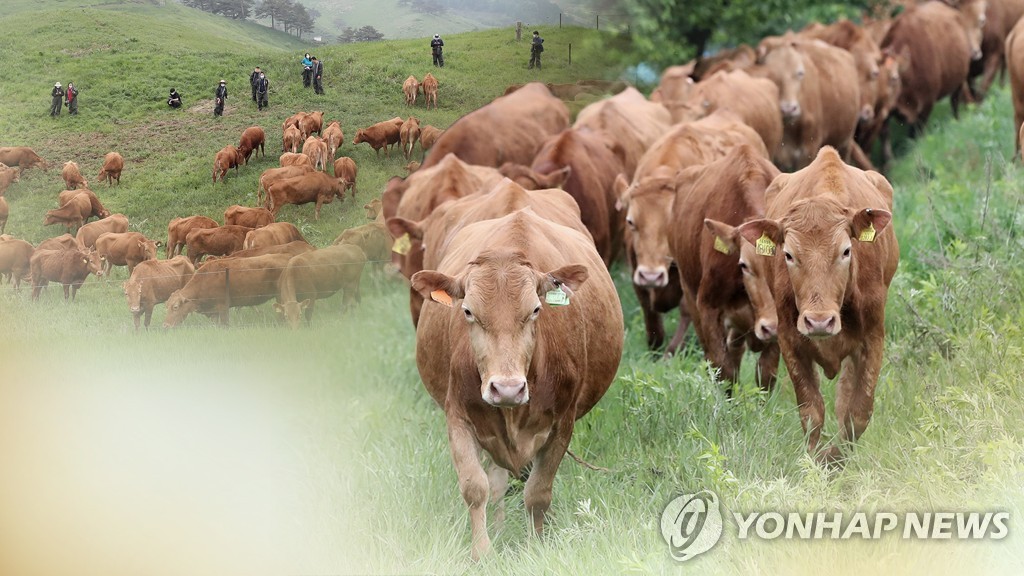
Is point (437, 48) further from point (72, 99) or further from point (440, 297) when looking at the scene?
point (72, 99)

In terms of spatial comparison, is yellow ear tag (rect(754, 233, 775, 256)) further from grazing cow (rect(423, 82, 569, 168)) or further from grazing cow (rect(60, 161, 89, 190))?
grazing cow (rect(423, 82, 569, 168))

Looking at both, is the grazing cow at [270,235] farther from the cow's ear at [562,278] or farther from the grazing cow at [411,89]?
the cow's ear at [562,278]

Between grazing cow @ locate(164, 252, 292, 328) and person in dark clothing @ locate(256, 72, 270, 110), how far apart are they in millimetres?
640

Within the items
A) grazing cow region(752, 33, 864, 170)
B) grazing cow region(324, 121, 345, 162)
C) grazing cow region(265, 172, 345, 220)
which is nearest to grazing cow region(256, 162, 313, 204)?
grazing cow region(265, 172, 345, 220)

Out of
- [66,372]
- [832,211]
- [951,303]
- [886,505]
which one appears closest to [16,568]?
[66,372]

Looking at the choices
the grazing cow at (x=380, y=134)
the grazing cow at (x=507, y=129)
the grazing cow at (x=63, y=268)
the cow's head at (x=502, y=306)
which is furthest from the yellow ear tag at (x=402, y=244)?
the grazing cow at (x=63, y=268)

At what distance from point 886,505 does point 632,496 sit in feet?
3.61

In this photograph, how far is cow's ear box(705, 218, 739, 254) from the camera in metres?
7.52

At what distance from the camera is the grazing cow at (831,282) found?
20.9ft

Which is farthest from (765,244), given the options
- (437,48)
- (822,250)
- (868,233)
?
(437,48)

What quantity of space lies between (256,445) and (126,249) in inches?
38.9

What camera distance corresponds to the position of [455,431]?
18.7 ft

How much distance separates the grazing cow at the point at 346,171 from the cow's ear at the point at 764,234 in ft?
6.73

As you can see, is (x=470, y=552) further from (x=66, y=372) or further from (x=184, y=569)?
(x=66, y=372)
